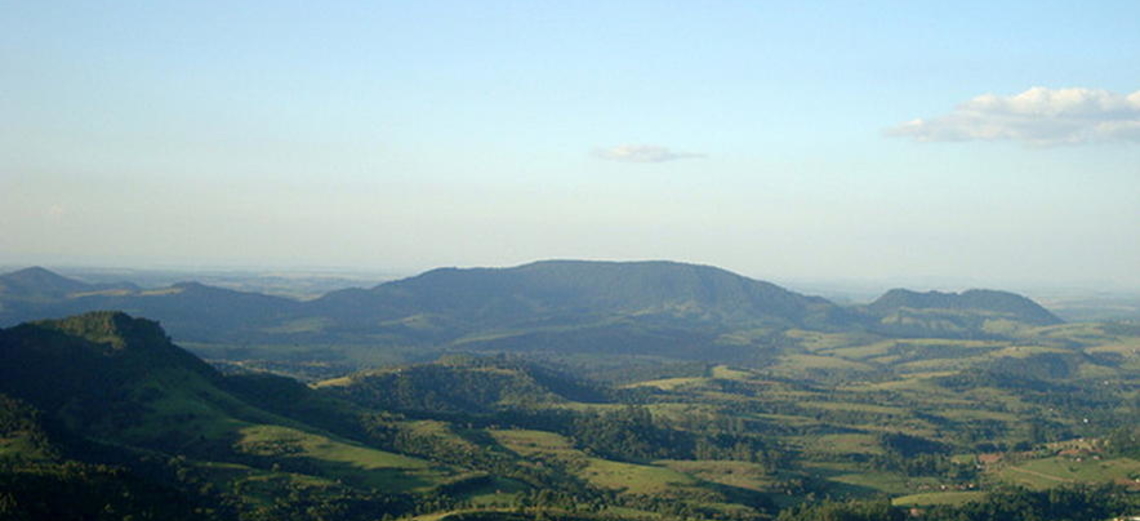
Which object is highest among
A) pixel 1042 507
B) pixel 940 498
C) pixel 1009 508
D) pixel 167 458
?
pixel 167 458

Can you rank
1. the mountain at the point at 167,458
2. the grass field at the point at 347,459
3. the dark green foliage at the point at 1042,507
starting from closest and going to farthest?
the mountain at the point at 167,458, the grass field at the point at 347,459, the dark green foliage at the point at 1042,507

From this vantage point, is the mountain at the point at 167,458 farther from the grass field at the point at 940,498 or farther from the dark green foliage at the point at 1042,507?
the dark green foliage at the point at 1042,507

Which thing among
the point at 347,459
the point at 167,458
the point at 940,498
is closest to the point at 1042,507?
the point at 940,498

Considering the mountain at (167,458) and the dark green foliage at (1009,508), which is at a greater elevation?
the mountain at (167,458)

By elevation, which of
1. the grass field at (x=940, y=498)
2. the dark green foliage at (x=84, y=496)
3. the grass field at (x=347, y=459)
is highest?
the dark green foliage at (x=84, y=496)

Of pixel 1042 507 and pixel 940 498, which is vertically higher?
pixel 940 498

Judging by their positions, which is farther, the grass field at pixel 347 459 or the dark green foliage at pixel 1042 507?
the dark green foliage at pixel 1042 507

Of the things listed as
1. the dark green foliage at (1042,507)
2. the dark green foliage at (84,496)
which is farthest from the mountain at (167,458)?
the dark green foliage at (1042,507)

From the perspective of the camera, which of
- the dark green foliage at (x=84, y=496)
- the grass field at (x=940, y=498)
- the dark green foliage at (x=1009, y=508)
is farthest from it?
the grass field at (x=940, y=498)

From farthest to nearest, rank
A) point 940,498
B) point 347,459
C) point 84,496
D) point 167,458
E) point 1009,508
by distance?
point 940,498, point 347,459, point 1009,508, point 167,458, point 84,496

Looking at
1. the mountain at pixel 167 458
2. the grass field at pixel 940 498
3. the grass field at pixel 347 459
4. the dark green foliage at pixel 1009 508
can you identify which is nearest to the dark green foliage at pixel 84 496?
the mountain at pixel 167 458

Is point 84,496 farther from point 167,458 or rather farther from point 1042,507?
point 1042,507

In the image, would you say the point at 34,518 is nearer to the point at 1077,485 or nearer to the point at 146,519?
the point at 146,519
